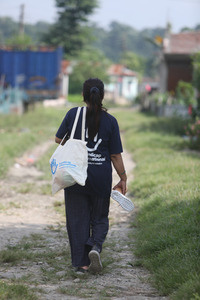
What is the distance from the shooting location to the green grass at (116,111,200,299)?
4277 mm

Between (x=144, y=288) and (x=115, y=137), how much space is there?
4.41 ft

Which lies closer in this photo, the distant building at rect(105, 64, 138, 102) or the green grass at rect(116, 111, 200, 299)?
the green grass at rect(116, 111, 200, 299)

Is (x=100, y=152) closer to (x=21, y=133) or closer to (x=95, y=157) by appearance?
(x=95, y=157)

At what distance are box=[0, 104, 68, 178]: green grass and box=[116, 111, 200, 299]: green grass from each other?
309cm

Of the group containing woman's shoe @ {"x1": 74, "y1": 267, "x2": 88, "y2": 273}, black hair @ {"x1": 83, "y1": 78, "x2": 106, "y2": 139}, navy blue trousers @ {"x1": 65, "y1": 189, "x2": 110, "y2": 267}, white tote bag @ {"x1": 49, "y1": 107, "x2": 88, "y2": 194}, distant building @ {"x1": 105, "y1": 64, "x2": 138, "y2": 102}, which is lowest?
distant building @ {"x1": 105, "y1": 64, "x2": 138, "y2": 102}

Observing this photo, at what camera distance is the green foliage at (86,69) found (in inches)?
2299

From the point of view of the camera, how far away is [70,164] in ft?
14.8

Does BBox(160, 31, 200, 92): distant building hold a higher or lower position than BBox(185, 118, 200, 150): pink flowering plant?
higher

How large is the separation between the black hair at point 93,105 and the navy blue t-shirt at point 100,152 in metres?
0.05

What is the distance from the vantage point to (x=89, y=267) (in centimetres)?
478

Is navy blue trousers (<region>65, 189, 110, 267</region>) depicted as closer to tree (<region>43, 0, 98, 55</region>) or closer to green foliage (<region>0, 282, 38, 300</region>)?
green foliage (<region>0, 282, 38, 300</region>)

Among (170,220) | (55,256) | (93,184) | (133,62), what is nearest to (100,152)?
(93,184)

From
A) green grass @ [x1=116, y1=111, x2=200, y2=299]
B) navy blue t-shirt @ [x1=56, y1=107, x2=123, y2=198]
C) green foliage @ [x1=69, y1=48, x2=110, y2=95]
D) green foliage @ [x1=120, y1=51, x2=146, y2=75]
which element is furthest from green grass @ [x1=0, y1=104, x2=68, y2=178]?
green foliage @ [x1=120, y1=51, x2=146, y2=75]

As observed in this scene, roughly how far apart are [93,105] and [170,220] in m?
1.95
